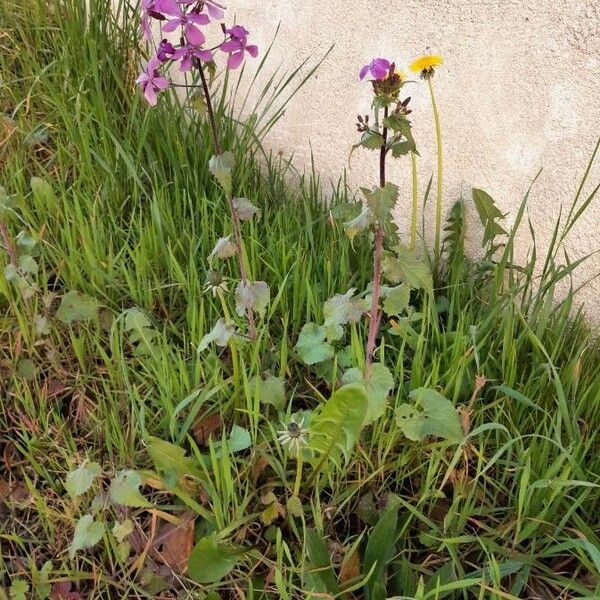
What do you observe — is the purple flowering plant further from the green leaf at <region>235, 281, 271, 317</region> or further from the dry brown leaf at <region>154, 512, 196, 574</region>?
the dry brown leaf at <region>154, 512, 196, 574</region>

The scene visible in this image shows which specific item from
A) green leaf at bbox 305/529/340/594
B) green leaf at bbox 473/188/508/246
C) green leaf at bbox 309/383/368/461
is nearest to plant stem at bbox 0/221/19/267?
green leaf at bbox 309/383/368/461

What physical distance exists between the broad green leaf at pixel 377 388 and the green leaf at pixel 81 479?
0.53 meters

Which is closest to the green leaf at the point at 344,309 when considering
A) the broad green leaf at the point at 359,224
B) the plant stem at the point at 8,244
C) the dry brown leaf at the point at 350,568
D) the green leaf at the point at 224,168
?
the broad green leaf at the point at 359,224

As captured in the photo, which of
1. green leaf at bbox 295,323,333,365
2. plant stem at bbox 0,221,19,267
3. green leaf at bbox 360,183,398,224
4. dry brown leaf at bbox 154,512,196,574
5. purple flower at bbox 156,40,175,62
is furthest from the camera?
plant stem at bbox 0,221,19,267

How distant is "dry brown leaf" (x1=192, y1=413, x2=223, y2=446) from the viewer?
5.12ft

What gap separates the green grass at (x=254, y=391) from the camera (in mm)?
1350

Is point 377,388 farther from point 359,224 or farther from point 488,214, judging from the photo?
point 488,214

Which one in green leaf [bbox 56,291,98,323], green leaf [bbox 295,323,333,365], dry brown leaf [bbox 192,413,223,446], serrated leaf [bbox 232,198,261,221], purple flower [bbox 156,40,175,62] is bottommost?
dry brown leaf [bbox 192,413,223,446]

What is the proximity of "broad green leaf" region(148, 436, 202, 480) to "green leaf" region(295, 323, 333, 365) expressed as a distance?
13.1 inches

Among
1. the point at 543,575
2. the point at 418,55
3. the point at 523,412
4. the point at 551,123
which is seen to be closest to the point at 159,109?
the point at 418,55

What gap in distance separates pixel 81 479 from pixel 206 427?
0.30m

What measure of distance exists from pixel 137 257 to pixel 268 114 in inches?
28.7

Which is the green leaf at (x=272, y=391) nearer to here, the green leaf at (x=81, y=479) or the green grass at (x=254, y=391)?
the green grass at (x=254, y=391)

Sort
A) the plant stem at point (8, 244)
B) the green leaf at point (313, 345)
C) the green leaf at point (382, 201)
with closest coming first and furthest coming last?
the green leaf at point (382, 201), the green leaf at point (313, 345), the plant stem at point (8, 244)
